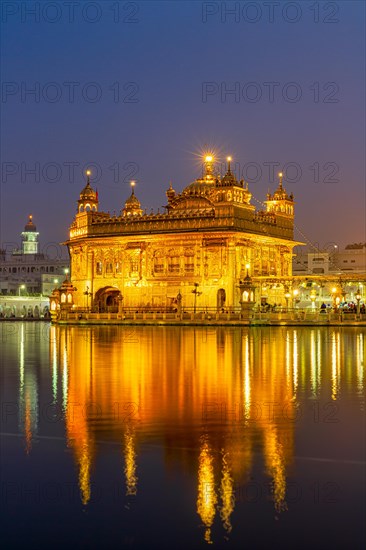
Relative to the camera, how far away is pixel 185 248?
66.2 meters

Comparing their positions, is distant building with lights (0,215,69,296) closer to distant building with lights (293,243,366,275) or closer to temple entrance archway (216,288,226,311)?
distant building with lights (293,243,366,275)

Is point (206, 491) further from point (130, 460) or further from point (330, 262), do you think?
point (330, 262)

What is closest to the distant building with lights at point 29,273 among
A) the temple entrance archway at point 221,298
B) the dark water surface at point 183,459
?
A: the temple entrance archway at point 221,298

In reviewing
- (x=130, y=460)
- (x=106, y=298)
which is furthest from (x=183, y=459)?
(x=106, y=298)

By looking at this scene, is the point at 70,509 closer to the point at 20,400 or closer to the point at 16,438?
the point at 16,438

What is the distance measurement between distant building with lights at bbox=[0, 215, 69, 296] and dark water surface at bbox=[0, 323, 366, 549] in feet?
311

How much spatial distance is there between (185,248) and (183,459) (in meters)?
55.4

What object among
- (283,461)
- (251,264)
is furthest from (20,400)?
(251,264)

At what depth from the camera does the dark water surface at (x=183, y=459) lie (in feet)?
27.2

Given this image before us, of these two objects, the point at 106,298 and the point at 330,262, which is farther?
the point at 330,262

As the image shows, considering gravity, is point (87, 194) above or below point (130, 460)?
above

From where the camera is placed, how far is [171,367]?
75.9ft

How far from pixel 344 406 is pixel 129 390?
4.45 m

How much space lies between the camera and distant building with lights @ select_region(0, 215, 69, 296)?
12169 centimetres
